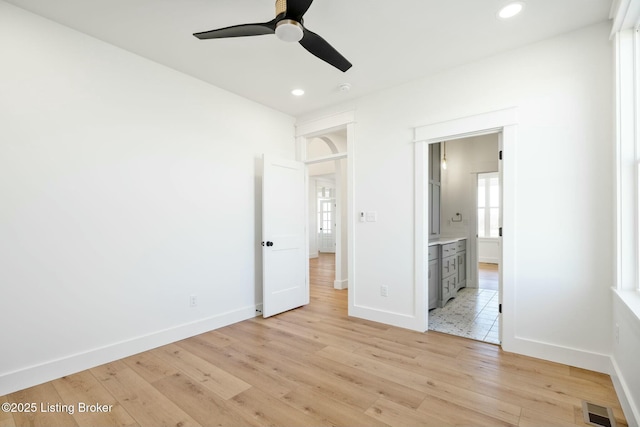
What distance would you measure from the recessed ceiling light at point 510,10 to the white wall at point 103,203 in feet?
9.30

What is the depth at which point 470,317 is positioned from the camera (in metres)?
3.75

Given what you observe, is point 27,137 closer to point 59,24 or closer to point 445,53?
point 59,24

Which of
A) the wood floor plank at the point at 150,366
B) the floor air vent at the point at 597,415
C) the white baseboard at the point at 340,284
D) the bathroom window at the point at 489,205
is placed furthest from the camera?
the bathroom window at the point at 489,205

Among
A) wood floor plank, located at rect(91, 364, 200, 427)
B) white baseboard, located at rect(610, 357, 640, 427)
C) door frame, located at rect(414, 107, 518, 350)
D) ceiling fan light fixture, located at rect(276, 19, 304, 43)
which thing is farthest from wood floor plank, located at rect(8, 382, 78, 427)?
door frame, located at rect(414, 107, 518, 350)

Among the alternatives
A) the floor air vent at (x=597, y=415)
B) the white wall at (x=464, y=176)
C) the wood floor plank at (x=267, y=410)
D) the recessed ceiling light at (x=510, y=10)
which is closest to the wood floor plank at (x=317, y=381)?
the wood floor plank at (x=267, y=410)

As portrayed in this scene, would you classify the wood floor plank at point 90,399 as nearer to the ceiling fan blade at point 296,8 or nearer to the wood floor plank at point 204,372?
the wood floor plank at point 204,372

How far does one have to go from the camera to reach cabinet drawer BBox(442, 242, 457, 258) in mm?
4178

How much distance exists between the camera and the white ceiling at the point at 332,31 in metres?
2.21

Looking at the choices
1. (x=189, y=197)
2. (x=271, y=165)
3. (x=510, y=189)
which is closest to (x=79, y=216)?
(x=189, y=197)

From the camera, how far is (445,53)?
283 centimetres

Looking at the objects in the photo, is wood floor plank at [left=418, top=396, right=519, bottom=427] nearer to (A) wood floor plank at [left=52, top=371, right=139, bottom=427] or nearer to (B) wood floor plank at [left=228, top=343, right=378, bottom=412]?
(B) wood floor plank at [left=228, top=343, right=378, bottom=412]

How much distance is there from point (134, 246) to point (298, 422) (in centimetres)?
211

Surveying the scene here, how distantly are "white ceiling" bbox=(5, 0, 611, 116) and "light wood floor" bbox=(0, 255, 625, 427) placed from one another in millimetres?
2758

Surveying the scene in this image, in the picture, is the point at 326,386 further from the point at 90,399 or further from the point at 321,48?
the point at 321,48
